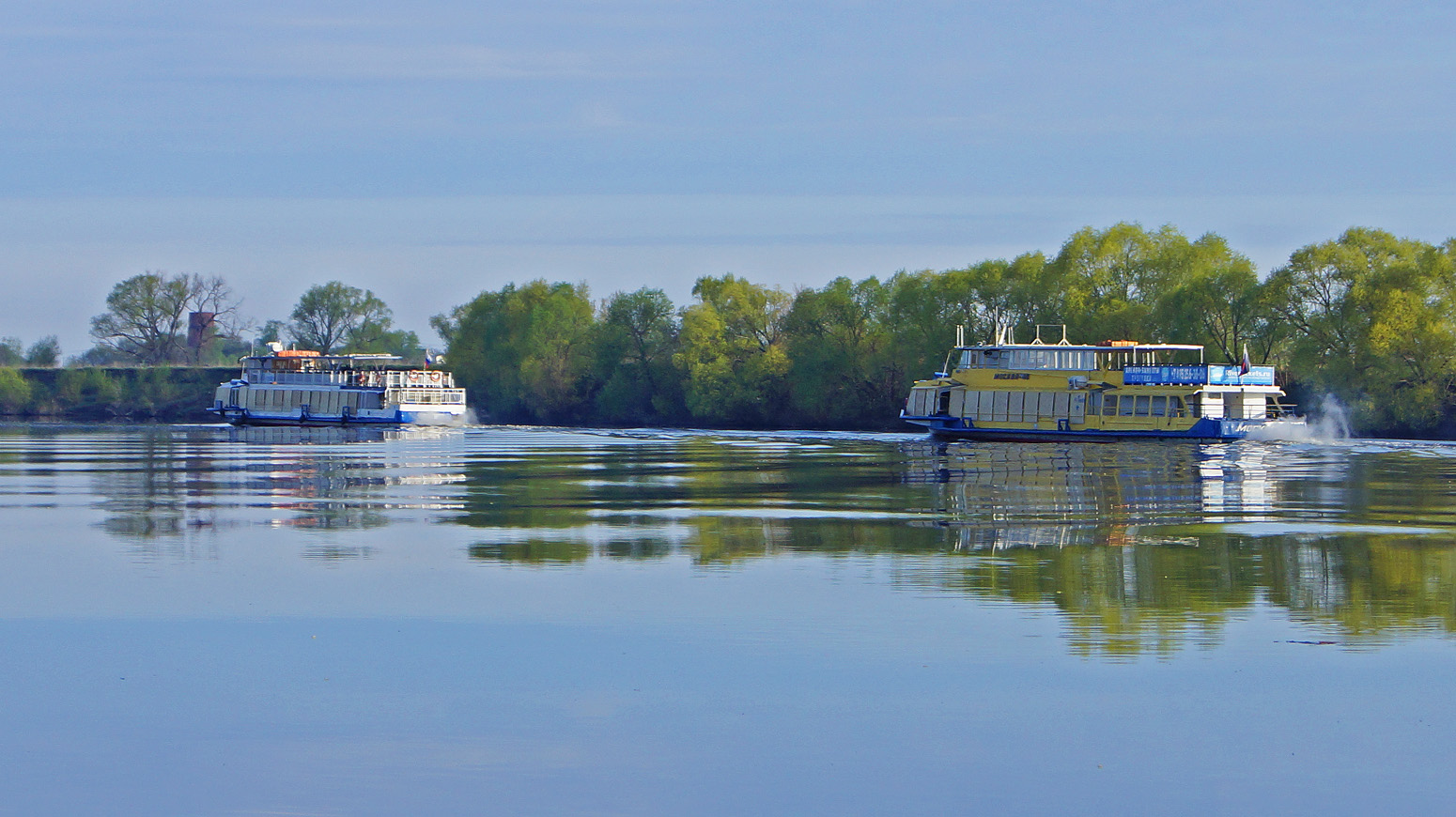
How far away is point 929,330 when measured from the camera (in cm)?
10075

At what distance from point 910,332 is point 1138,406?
101 feet

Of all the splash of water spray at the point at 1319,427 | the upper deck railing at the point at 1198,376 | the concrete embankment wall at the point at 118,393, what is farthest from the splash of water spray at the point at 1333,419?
the concrete embankment wall at the point at 118,393

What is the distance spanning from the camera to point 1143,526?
88.8ft

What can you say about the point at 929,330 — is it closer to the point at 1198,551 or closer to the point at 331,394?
the point at 331,394

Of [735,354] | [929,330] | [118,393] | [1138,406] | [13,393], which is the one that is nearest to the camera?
[1138,406]

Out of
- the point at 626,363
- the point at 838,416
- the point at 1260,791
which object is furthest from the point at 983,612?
Answer: the point at 626,363

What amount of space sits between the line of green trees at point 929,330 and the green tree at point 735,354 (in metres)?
0.14

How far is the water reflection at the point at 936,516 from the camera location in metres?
18.6

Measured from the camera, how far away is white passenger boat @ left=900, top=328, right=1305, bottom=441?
229ft

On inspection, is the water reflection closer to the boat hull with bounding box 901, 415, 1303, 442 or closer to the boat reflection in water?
the boat reflection in water

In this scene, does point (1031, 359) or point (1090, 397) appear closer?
point (1090, 397)

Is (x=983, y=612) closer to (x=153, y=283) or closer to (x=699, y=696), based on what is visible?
(x=699, y=696)

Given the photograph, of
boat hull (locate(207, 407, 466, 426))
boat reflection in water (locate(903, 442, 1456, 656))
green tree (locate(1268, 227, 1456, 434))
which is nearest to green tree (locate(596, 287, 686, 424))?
boat hull (locate(207, 407, 466, 426))

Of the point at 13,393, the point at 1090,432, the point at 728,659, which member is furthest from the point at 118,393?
the point at 728,659
